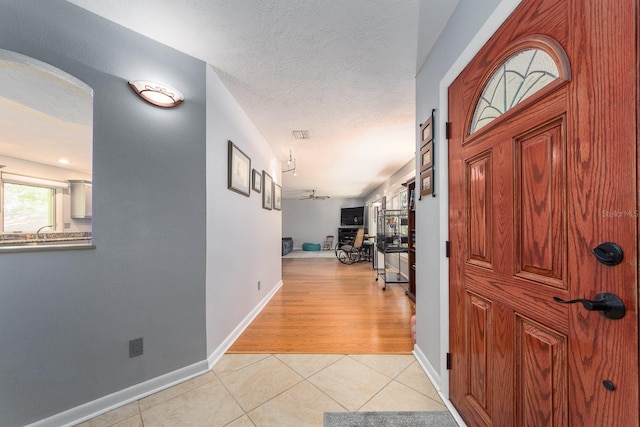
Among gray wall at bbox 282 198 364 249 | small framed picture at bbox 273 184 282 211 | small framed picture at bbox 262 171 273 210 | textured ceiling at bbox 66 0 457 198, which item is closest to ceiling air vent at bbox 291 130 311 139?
textured ceiling at bbox 66 0 457 198

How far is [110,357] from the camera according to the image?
4.53 ft

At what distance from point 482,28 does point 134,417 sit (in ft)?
9.08

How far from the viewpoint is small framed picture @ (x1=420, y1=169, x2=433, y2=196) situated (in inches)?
63.1

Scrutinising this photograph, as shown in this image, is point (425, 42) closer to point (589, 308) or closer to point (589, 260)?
point (589, 260)

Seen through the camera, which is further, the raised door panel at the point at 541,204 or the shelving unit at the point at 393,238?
the shelving unit at the point at 393,238

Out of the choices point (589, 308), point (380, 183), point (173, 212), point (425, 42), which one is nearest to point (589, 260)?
point (589, 308)

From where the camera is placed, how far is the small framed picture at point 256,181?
9.30 ft

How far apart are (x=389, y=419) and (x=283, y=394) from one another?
664 mm

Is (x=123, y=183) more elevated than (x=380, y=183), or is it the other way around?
(x=380, y=183)

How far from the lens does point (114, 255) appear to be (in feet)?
4.60

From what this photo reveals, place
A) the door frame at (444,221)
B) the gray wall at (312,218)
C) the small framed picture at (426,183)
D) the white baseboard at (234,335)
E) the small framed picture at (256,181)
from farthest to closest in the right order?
the gray wall at (312,218) → the small framed picture at (256,181) → the white baseboard at (234,335) → the small framed picture at (426,183) → the door frame at (444,221)

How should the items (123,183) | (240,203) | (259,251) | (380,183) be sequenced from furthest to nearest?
(380,183) < (259,251) < (240,203) < (123,183)

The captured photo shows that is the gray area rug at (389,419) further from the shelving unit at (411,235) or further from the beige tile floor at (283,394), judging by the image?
the shelving unit at (411,235)

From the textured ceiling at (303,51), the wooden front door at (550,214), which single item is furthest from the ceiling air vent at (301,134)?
the wooden front door at (550,214)
